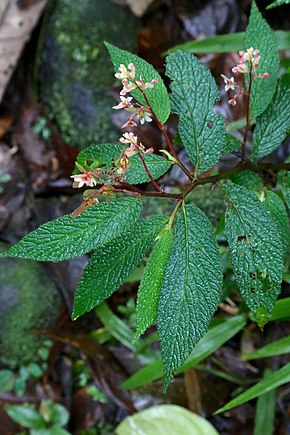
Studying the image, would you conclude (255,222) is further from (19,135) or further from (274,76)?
(19,135)

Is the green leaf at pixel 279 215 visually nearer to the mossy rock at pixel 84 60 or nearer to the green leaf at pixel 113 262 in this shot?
the green leaf at pixel 113 262

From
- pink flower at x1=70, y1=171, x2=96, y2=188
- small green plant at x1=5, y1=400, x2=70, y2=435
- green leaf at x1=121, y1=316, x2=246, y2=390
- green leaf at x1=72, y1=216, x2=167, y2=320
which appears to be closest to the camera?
pink flower at x1=70, y1=171, x2=96, y2=188

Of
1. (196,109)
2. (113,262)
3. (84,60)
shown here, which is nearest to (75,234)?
(113,262)

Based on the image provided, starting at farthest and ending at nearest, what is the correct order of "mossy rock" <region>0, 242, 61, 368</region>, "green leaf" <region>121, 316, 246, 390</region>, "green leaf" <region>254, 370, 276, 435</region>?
"mossy rock" <region>0, 242, 61, 368</region> < "green leaf" <region>254, 370, 276, 435</region> < "green leaf" <region>121, 316, 246, 390</region>

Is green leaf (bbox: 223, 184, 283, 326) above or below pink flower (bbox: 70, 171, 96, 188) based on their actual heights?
below

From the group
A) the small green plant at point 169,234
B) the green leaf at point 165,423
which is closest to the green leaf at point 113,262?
the small green plant at point 169,234

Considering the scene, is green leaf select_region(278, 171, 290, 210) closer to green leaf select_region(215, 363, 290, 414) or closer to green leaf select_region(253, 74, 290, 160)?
green leaf select_region(253, 74, 290, 160)

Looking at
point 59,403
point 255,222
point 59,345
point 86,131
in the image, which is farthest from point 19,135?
point 255,222

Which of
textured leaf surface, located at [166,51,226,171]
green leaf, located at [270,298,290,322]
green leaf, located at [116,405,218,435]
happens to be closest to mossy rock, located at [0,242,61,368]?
green leaf, located at [116,405,218,435]
